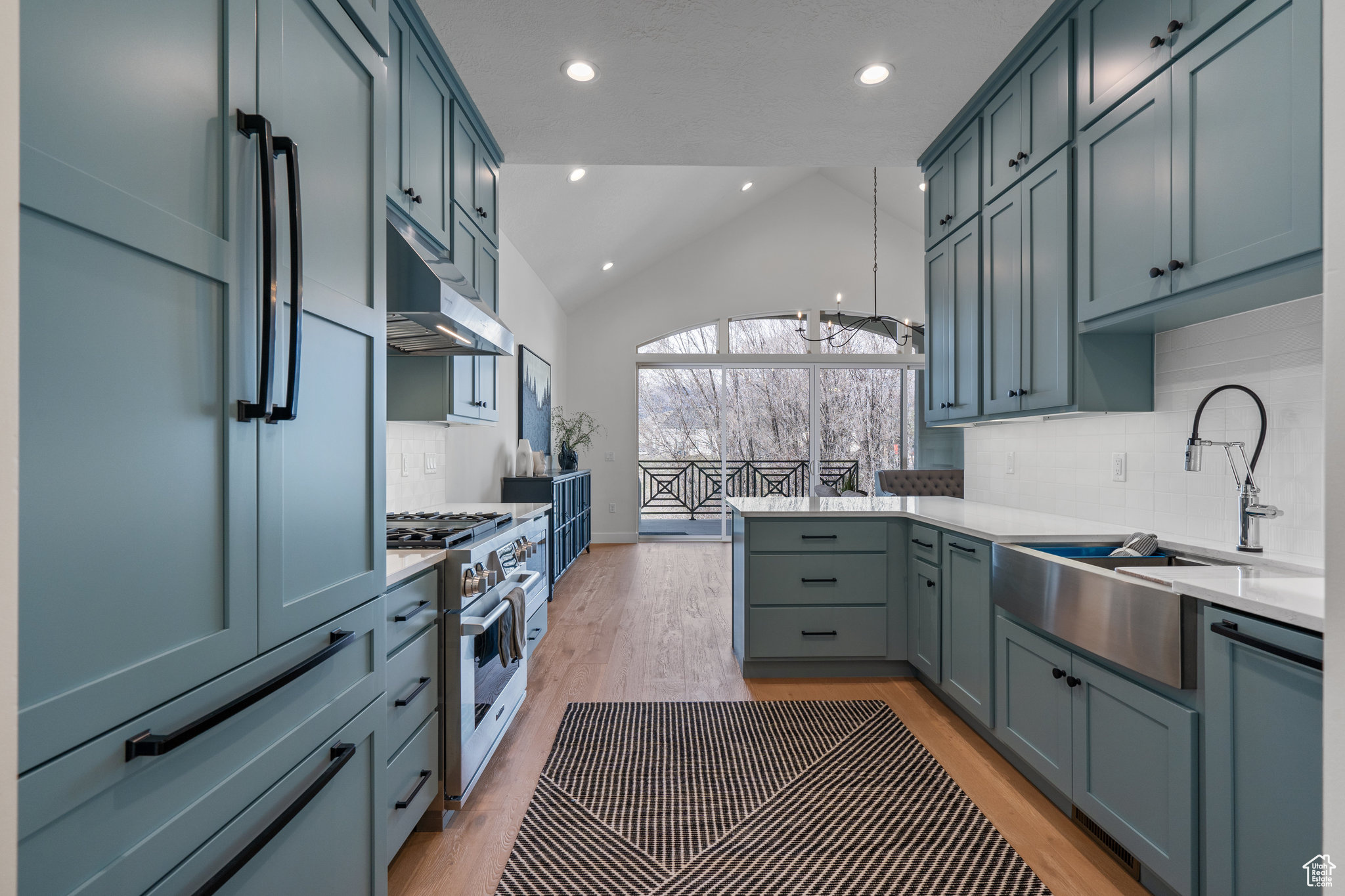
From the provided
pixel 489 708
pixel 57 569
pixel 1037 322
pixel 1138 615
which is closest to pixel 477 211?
pixel 489 708

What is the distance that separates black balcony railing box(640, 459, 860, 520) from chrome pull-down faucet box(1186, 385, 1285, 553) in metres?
5.85

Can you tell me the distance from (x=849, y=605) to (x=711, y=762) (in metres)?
1.10

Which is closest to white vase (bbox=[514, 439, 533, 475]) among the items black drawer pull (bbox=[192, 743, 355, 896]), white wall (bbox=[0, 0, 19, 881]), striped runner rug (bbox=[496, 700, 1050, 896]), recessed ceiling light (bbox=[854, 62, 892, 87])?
striped runner rug (bbox=[496, 700, 1050, 896])

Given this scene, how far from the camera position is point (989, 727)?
232cm

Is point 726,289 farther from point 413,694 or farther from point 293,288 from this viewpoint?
point 293,288

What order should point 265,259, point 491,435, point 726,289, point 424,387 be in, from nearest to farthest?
point 265,259, point 424,387, point 491,435, point 726,289

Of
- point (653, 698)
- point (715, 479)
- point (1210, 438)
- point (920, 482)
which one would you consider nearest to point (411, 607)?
point (653, 698)

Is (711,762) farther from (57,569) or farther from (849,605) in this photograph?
(57,569)

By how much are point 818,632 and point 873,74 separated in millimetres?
2411

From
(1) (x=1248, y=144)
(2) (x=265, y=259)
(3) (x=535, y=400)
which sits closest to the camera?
(2) (x=265, y=259)

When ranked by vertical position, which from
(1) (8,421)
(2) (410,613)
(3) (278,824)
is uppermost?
(1) (8,421)

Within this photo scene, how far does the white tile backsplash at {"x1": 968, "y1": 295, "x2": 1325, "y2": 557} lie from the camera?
168 cm

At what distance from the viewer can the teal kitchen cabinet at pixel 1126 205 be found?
1.79m

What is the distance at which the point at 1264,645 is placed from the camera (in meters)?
1.24
